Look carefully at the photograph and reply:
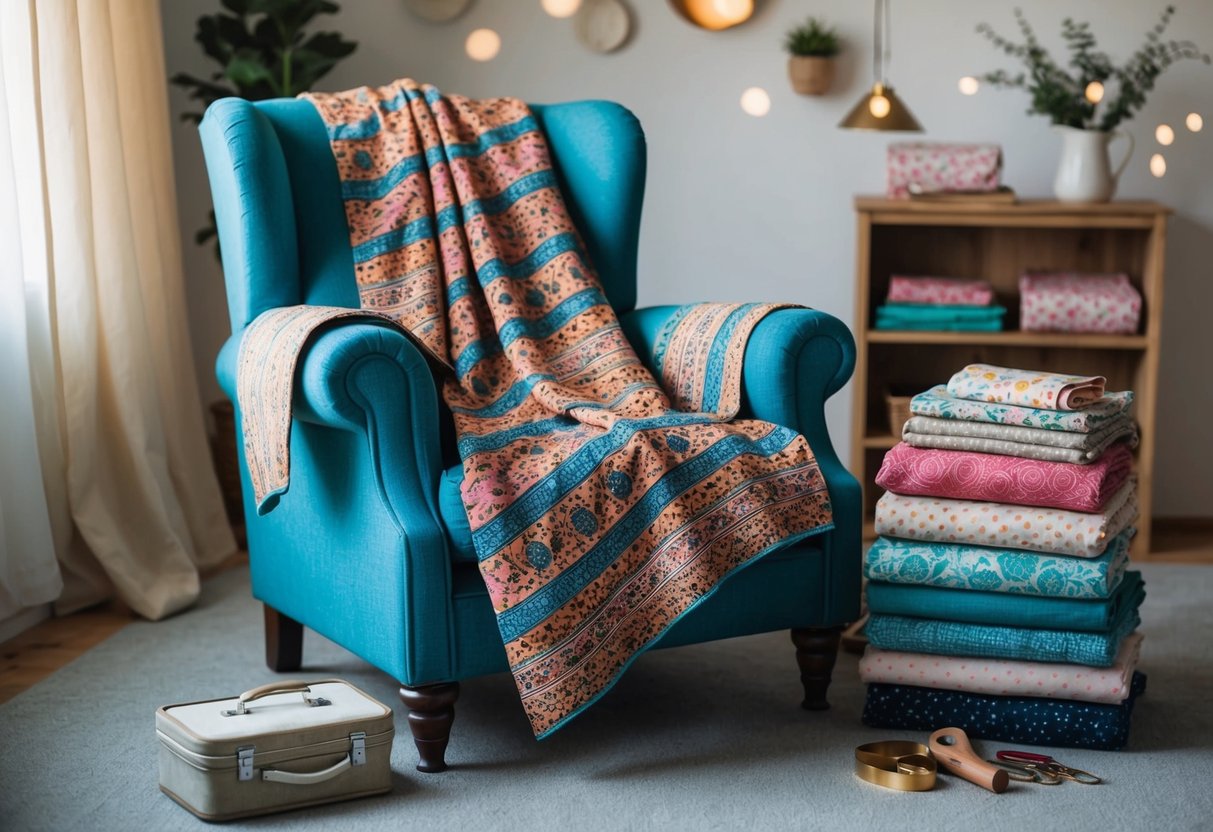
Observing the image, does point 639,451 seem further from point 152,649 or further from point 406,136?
point 152,649

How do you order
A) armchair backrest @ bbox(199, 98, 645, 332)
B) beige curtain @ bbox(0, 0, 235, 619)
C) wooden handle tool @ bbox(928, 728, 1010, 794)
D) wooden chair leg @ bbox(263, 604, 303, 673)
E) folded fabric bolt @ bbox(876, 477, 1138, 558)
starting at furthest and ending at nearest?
1. beige curtain @ bbox(0, 0, 235, 619)
2. wooden chair leg @ bbox(263, 604, 303, 673)
3. armchair backrest @ bbox(199, 98, 645, 332)
4. folded fabric bolt @ bbox(876, 477, 1138, 558)
5. wooden handle tool @ bbox(928, 728, 1010, 794)

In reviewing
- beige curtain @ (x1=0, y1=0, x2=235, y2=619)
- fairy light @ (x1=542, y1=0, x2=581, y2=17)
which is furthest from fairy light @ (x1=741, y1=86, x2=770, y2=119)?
beige curtain @ (x1=0, y1=0, x2=235, y2=619)

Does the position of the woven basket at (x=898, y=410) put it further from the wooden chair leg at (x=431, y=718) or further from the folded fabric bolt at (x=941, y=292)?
the wooden chair leg at (x=431, y=718)

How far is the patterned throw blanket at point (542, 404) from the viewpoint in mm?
1943

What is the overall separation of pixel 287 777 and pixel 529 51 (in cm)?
229

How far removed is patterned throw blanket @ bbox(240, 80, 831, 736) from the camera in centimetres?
194

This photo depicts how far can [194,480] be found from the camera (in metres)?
3.19

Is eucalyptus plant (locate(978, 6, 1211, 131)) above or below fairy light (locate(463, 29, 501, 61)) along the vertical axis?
below

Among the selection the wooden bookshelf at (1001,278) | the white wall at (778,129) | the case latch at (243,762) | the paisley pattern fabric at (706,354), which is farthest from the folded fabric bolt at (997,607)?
the white wall at (778,129)

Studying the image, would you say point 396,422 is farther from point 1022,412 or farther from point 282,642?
point 1022,412

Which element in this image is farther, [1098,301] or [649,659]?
[1098,301]

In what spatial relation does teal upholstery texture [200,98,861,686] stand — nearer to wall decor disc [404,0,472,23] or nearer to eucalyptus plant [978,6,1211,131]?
wall decor disc [404,0,472,23]

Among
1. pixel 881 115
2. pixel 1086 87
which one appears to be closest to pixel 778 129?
pixel 881 115

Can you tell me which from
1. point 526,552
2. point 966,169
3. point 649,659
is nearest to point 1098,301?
point 966,169
